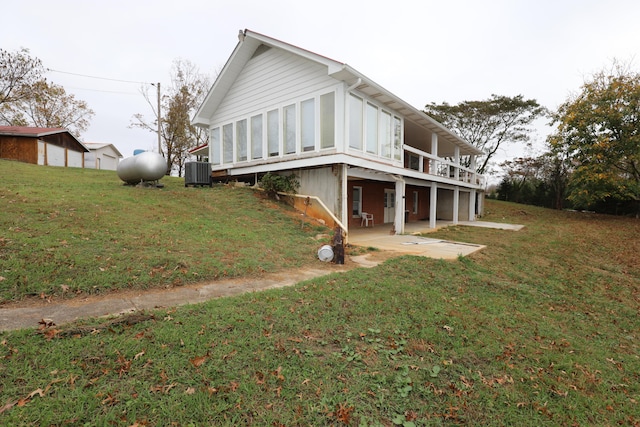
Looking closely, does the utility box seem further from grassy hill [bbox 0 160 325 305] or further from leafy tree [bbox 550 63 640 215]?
leafy tree [bbox 550 63 640 215]

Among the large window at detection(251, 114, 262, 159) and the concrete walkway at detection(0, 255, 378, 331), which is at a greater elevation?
the large window at detection(251, 114, 262, 159)

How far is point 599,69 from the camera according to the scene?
20828 millimetres

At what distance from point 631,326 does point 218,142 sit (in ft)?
52.0

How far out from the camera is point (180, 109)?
97.2 feet

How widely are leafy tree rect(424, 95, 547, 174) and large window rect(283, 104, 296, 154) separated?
2467cm

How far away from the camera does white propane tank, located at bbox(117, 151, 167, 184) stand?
1158 centimetres

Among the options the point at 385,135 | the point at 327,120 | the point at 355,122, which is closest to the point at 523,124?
the point at 385,135

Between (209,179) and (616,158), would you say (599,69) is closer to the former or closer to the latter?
(616,158)

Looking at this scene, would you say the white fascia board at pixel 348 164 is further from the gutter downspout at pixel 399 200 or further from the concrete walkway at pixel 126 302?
the concrete walkway at pixel 126 302

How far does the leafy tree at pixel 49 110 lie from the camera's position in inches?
1101

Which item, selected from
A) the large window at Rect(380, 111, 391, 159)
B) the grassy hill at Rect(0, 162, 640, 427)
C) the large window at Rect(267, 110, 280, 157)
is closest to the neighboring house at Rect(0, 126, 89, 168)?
the large window at Rect(267, 110, 280, 157)

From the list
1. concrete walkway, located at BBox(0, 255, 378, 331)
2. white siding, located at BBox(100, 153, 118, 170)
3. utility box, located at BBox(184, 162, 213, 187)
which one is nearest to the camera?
concrete walkway, located at BBox(0, 255, 378, 331)

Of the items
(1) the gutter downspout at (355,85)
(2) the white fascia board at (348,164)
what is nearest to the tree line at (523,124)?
(2) the white fascia board at (348,164)

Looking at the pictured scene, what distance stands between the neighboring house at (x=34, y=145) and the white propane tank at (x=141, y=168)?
15.2 m
